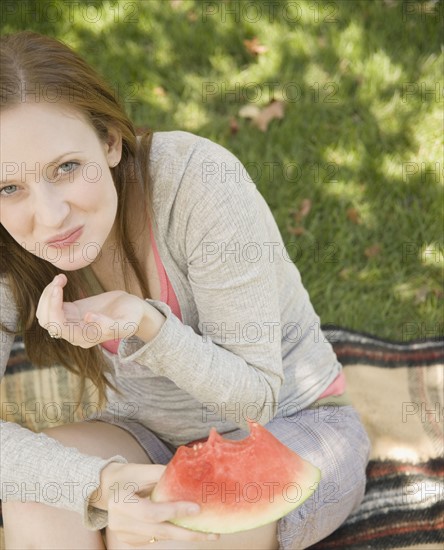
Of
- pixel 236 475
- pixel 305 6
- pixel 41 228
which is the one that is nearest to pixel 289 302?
pixel 236 475

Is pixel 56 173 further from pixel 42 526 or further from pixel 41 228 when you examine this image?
pixel 42 526

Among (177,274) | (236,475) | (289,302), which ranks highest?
(177,274)

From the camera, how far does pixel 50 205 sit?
6.66ft

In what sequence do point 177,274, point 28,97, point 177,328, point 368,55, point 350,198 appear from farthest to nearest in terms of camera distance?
point 368,55, point 350,198, point 177,274, point 177,328, point 28,97

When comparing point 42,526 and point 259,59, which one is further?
point 259,59

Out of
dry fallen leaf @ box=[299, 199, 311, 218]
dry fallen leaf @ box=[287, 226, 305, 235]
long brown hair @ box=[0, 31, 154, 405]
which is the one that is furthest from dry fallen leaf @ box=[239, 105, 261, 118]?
long brown hair @ box=[0, 31, 154, 405]

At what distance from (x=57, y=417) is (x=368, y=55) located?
2.52m

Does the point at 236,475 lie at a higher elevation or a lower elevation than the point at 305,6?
lower

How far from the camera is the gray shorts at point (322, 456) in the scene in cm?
245

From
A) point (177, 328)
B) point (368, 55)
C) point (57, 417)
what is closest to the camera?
point (177, 328)

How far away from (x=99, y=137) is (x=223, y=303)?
0.58 meters

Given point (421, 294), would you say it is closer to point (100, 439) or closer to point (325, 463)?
point (325, 463)

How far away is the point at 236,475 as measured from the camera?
2.09 meters

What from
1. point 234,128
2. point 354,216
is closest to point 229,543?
point 354,216
